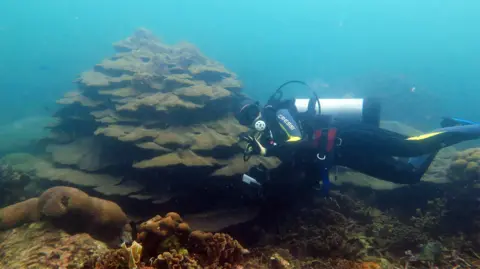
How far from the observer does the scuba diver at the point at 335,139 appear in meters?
5.55

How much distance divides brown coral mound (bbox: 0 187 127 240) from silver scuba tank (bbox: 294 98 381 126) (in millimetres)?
4425

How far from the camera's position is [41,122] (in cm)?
1767

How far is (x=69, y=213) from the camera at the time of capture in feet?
14.4

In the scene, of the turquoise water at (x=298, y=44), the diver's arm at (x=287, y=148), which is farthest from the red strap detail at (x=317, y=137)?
the turquoise water at (x=298, y=44)

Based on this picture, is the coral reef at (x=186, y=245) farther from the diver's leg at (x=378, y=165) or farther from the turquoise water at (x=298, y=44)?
the turquoise water at (x=298, y=44)

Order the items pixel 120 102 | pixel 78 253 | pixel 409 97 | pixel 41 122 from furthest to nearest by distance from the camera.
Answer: pixel 409 97 < pixel 41 122 < pixel 120 102 < pixel 78 253

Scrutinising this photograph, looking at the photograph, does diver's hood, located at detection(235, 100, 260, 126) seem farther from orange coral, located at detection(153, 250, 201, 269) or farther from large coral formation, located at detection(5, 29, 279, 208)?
orange coral, located at detection(153, 250, 201, 269)

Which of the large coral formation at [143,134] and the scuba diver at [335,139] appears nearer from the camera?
the scuba diver at [335,139]

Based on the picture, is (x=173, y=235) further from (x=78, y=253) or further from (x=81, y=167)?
(x=81, y=167)

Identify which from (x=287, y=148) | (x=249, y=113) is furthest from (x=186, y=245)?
(x=249, y=113)

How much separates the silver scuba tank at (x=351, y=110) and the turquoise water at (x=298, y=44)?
20.8 m

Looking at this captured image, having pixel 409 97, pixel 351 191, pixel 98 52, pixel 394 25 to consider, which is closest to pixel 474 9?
pixel 394 25

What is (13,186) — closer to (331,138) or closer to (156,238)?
(156,238)

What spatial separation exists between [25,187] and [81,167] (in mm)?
1840
